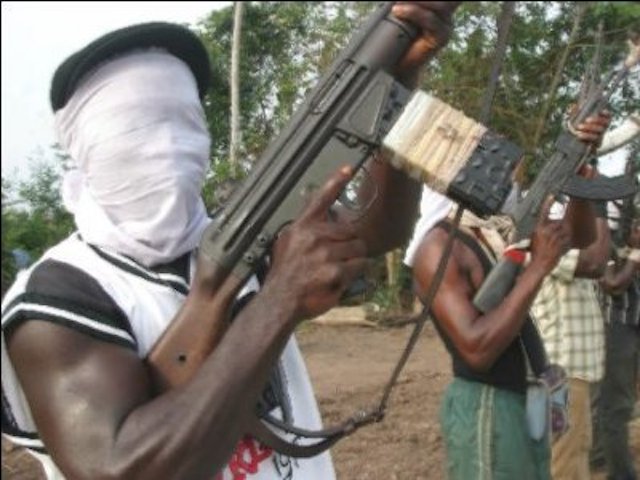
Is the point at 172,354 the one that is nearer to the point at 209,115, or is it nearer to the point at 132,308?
the point at 132,308

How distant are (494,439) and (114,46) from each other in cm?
160

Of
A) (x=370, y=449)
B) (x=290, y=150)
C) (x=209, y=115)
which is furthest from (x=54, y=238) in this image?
(x=370, y=449)

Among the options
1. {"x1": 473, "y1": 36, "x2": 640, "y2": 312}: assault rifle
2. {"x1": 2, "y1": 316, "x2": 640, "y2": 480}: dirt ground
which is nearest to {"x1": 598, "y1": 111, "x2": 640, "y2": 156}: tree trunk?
{"x1": 473, "y1": 36, "x2": 640, "y2": 312}: assault rifle

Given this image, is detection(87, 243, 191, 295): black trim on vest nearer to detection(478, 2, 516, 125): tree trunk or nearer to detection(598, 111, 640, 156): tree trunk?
detection(478, 2, 516, 125): tree trunk

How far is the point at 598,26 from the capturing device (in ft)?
6.80

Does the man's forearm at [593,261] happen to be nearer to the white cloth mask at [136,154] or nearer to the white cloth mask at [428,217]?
the white cloth mask at [428,217]

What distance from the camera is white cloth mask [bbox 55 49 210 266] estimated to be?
167 centimetres

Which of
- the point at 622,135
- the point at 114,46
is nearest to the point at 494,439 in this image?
the point at 622,135

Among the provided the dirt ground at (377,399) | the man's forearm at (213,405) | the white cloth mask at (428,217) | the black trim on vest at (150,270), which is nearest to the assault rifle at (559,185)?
the white cloth mask at (428,217)

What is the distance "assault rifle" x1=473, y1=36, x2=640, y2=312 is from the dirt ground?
2.69 meters

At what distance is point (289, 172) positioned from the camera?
1535 mm

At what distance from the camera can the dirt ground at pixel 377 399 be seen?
5.57m

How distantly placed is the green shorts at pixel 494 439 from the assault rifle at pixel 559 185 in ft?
0.96

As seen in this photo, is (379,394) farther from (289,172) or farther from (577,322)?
(289,172)
